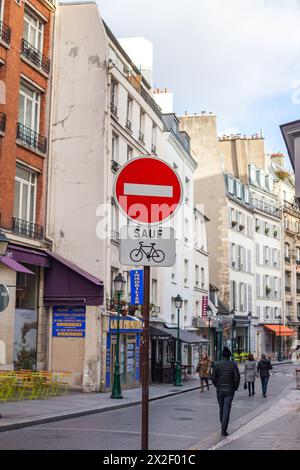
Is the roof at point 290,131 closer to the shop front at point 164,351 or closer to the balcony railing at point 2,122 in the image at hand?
the balcony railing at point 2,122

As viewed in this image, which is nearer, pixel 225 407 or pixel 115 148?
pixel 225 407

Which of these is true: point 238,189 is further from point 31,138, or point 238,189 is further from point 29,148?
point 29,148

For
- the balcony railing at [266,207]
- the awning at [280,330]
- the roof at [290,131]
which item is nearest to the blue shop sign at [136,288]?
the roof at [290,131]

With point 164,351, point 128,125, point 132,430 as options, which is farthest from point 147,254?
point 164,351

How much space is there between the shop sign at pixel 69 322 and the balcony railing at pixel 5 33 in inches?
391

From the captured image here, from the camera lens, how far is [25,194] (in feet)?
76.0

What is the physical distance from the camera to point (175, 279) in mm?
35312

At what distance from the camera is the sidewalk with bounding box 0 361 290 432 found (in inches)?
554

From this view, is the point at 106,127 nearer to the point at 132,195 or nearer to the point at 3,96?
the point at 3,96

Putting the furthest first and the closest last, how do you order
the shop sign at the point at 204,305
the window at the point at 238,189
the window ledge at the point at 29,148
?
the window at the point at 238,189 < the shop sign at the point at 204,305 < the window ledge at the point at 29,148

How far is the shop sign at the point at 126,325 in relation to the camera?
961 inches

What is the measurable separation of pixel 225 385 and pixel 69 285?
12057mm
